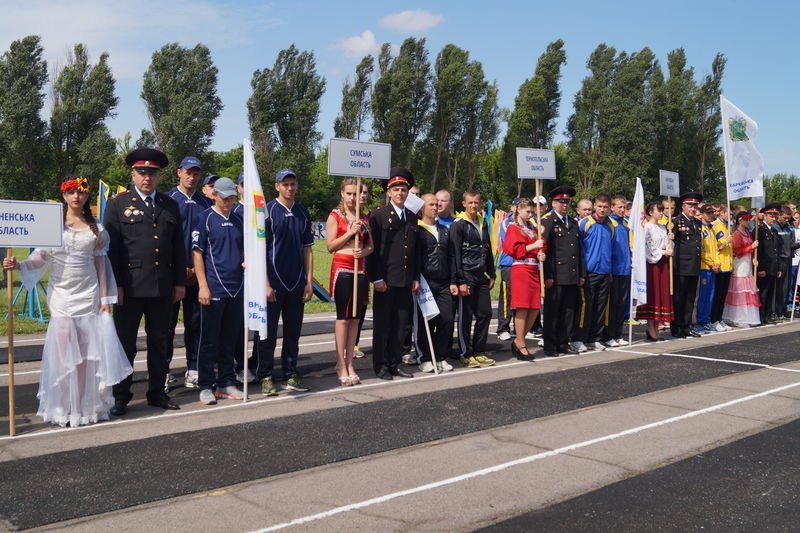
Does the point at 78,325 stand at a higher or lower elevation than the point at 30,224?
lower

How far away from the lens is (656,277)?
12.1m

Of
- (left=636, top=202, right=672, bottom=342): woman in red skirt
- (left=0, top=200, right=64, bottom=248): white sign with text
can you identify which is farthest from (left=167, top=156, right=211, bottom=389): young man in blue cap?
(left=636, top=202, right=672, bottom=342): woman in red skirt

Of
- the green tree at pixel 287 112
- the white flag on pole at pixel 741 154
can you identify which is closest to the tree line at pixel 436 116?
the green tree at pixel 287 112

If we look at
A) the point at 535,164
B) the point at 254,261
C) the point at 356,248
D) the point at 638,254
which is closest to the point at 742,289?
the point at 638,254

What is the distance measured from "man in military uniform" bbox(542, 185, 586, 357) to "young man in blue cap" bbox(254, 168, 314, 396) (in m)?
3.78

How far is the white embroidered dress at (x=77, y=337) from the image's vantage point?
20.6ft

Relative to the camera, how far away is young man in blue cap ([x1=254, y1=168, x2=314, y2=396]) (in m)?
7.73

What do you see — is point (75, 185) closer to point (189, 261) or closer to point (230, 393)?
point (189, 261)

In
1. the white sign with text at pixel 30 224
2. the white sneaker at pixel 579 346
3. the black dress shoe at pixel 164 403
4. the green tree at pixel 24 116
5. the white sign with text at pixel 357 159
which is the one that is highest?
the green tree at pixel 24 116

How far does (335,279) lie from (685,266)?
22.2 feet

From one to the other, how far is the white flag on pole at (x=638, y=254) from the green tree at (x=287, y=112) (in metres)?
41.5

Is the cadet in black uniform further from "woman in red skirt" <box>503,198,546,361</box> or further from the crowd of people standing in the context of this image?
"woman in red skirt" <box>503,198,546,361</box>

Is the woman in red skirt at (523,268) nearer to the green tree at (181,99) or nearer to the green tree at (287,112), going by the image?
the green tree at (181,99)

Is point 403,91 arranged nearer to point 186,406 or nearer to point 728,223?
point 728,223
